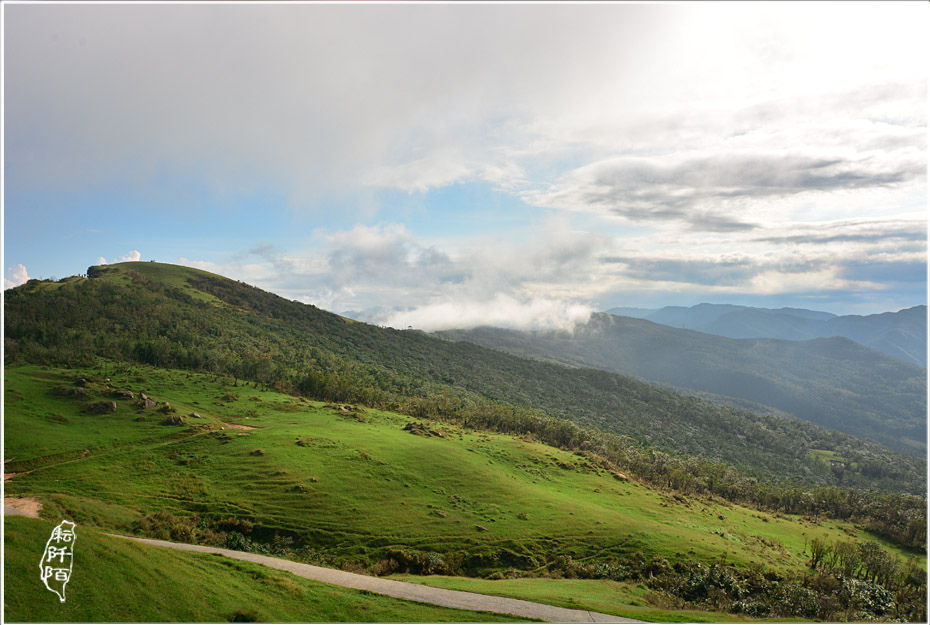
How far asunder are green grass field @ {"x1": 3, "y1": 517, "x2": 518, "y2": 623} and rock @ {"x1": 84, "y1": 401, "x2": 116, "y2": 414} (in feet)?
165

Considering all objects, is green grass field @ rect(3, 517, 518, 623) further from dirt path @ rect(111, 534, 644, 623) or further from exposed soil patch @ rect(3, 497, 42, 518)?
exposed soil patch @ rect(3, 497, 42, 518)

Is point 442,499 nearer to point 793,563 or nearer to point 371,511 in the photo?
point 371,511

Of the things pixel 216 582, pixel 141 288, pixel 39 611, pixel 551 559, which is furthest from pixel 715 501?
pixel 141 288

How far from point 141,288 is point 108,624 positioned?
189 m

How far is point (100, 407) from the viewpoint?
6500 cm

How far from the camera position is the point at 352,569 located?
40000mm

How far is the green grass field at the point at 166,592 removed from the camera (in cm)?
1783

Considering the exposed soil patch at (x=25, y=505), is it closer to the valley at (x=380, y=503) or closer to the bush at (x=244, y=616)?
the valley at (x=380, y=503)

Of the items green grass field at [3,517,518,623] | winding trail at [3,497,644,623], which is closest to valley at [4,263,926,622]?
green grass field at [3,517,518,623]

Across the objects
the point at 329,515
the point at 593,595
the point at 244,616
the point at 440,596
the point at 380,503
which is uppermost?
the point at 244,616

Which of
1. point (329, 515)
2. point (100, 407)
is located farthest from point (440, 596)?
point (100, 407)

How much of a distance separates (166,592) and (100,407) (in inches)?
2322

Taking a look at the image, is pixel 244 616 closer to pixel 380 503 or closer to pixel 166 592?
pixel 166 592

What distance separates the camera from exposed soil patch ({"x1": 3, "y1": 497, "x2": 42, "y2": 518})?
35256 mm
